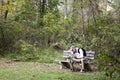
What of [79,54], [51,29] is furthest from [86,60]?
[51,29]

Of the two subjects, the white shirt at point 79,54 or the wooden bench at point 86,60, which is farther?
the wooden bench at point 86,60

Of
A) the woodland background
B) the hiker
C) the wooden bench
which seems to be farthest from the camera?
the woodland background

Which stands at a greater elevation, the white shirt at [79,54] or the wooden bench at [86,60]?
the white shirt at [79,54]

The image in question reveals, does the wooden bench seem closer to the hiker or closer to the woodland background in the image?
the hiker

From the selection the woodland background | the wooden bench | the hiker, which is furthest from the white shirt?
the woodland background

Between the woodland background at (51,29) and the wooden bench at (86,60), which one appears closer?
the wooden bench at (86,60)

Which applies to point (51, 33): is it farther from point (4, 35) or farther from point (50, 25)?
point (4, 35)

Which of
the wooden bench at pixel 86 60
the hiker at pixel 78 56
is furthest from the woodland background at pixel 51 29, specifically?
the hiker at pixel 78 56

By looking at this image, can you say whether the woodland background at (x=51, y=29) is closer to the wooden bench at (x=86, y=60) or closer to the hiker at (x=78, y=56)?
the wooden bench at (x=86, y=60)

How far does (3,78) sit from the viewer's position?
10.6m

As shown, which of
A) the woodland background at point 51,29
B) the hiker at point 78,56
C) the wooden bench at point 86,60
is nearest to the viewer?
the hiker at point 78,56

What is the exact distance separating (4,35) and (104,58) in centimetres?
1285

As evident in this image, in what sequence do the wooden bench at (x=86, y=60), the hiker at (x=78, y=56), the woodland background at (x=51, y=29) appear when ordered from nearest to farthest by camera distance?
1. the hiker at (x=78, y=56)
2. the wooden bench at (x=86, y=60)
3. the woodland background at (x=51, y=29)

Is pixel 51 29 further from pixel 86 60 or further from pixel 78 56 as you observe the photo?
pixel 78 56
